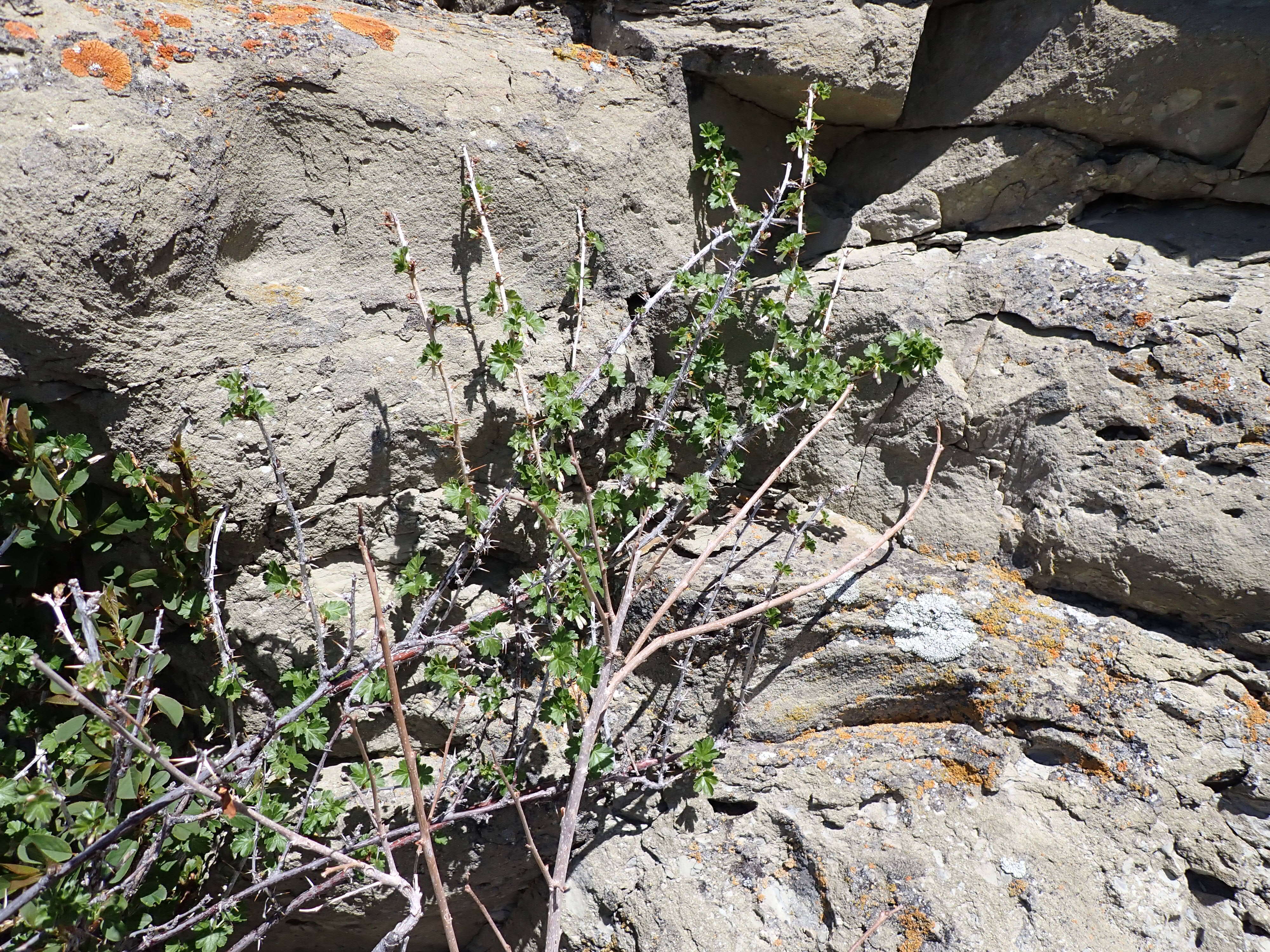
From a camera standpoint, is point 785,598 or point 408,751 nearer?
point 408,751

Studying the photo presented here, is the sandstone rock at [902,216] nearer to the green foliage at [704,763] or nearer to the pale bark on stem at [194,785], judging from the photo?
the green foliage at [704,763]

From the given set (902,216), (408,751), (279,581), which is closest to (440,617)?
(279,581)

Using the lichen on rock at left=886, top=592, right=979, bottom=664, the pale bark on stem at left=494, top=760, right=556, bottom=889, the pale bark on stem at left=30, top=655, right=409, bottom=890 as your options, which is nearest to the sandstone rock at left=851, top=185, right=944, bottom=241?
the lichen on rock at left=886, top=592, right=979, bottom=664

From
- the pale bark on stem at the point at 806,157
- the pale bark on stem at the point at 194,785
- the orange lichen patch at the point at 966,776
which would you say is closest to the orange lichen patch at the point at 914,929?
the orange lichen patch at the point at 966,776

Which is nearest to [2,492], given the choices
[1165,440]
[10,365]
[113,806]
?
[10,365]

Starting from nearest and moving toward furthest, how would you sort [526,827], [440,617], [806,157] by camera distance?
[526,827] → [440,617] → [806,157]

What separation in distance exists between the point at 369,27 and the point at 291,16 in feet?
0.68

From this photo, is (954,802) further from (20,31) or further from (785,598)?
(20,31)

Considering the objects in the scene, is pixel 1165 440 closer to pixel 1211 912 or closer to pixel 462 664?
pixel 1211 912

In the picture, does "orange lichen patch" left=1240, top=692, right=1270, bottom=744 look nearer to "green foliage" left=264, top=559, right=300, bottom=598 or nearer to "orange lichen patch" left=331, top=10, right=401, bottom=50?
"green foliage" left=264, top=559, right=300, bottom=598

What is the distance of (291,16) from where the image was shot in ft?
7.84

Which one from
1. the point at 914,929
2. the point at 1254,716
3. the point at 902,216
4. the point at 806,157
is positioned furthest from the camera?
the point at 902,216

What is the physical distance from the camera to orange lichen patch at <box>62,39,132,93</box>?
6.82 ft

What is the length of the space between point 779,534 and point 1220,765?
1.30 m
